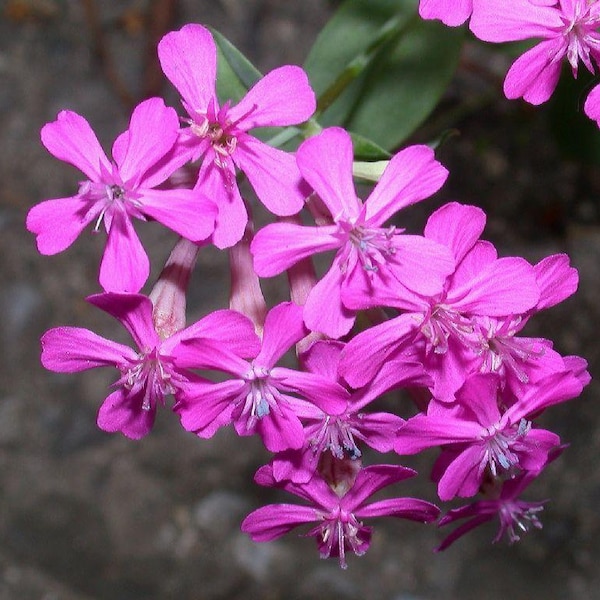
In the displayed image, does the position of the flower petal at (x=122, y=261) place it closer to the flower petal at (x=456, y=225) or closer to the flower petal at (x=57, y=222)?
the flower petal at (x=57, y=222)

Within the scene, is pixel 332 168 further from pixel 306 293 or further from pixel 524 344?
pixel 524 344

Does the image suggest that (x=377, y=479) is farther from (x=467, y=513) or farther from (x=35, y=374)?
(x=35, y=374)

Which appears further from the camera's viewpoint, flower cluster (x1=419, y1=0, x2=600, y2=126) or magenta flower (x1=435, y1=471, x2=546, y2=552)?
magenta flower (x1=435, y1=471, x2=546, y2=552)

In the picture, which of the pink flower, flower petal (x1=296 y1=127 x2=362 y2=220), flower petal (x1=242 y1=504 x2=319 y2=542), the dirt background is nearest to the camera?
flower petal (x1=296 y1=127 x2=362 y2=220)

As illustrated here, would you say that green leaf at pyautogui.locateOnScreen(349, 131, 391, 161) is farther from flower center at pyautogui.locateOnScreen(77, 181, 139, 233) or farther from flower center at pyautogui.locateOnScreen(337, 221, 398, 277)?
flower center at pyautogui.locateOnScreen(77, 181, 139, 233)

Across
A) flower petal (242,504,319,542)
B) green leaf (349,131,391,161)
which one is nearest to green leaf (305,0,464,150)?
green leaf (349,131,391,161)

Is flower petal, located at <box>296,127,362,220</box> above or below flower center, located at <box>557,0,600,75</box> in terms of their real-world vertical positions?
below

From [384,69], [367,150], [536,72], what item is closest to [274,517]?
[367,150]

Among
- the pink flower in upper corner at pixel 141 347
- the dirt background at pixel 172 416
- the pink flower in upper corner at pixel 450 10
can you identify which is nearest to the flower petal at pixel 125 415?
the pink flower in upper corner at pixel 141 347
